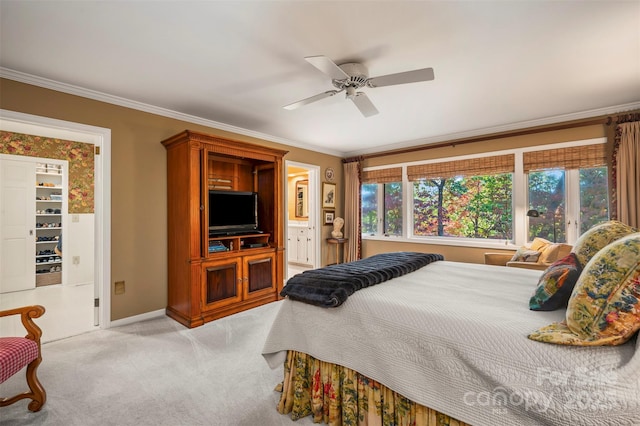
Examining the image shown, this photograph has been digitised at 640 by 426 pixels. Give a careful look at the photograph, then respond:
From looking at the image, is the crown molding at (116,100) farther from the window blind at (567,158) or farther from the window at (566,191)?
the window at (566,191)

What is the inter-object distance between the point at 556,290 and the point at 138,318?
12.6ft

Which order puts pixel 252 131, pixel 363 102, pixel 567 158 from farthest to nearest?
pixel 252 131 → pixel 567 158 → pixel 363 102

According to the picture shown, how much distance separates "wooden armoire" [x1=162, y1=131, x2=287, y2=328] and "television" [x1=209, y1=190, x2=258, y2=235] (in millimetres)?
39

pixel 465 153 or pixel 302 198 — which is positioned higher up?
pixel 465 153

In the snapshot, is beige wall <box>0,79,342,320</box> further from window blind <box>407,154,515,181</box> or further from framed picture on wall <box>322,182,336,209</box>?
window blind <box>407,154,515,181</box>

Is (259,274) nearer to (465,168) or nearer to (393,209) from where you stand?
(393,209)

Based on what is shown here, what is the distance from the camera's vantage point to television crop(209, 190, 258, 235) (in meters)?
3.55

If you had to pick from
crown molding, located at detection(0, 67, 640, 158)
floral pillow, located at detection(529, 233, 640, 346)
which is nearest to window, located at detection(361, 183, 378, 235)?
crown molding, located at detection(0, 67, 640, 158)

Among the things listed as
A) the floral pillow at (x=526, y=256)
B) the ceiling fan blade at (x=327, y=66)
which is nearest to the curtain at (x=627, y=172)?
the floral pillow at (x=526, y=256)

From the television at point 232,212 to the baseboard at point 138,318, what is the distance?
1144 mm

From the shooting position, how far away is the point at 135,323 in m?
3.18

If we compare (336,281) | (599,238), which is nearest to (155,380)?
(336,281)

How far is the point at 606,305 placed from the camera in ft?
3.35

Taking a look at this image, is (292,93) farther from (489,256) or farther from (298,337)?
(489,256)
